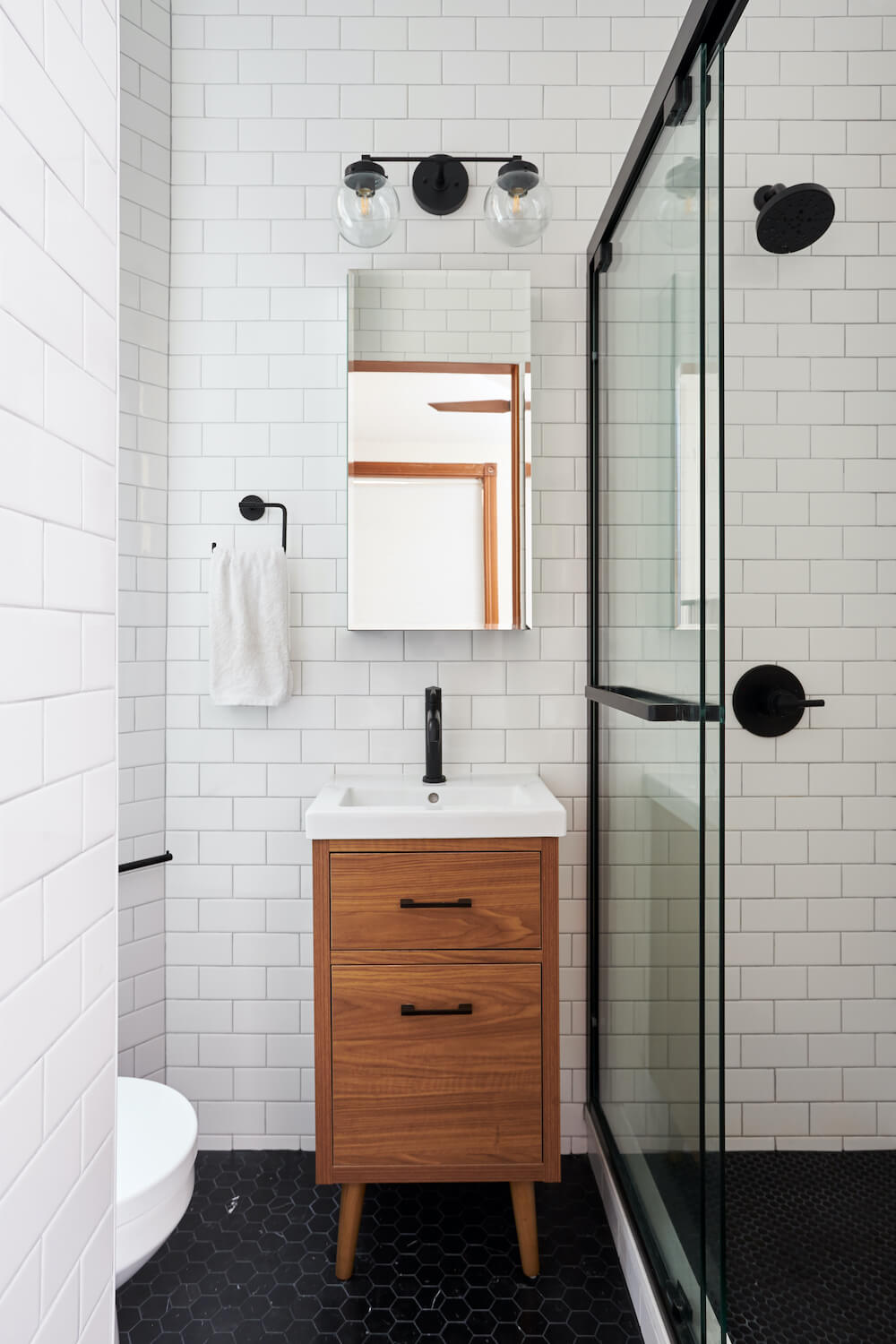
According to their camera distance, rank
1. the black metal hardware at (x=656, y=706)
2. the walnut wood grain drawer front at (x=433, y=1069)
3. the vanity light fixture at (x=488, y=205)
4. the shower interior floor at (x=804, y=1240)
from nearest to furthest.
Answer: the black metal hardware at (x=656, y=706) < the shower interior floor at (x=804, y=1240) < the walnut wood grain drawer front at (x=433, y=1069) < the vanity light fixture at (x=488, y=205)

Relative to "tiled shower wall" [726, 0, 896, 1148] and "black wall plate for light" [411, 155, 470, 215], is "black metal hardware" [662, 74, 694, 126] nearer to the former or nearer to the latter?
"tiled shower wall" [726, 0, 896, 1148]

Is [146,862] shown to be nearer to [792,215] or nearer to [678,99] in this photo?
[678,99]

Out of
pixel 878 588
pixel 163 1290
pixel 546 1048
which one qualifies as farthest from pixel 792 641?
pixel 163 1290

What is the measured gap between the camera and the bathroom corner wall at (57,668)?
669 millimetres

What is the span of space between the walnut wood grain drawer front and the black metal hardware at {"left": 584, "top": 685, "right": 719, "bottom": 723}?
635 millimetres

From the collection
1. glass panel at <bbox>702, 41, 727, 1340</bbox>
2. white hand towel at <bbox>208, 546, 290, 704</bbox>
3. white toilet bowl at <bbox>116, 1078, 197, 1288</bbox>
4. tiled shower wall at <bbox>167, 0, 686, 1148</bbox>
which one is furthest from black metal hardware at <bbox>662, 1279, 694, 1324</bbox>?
white hand towel at <bbox>208, 546, 290, 704</bbox>

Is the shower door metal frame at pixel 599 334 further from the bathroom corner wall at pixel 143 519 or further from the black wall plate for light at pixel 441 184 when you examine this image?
the bathroom corner wall at pixel 143 519

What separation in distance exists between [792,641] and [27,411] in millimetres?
1759

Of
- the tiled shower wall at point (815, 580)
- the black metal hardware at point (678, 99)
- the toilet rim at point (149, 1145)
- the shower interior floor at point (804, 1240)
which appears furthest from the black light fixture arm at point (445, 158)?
the shower interior floor at point (804, 1240)

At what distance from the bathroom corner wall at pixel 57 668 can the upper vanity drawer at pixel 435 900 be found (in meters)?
0.81

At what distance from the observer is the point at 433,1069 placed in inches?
66.1

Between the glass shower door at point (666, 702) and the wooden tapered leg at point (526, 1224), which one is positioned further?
the wooden tapered leg at point (526, 1224)

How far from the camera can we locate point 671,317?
137 centimetres

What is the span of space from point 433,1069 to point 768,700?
1.15m
